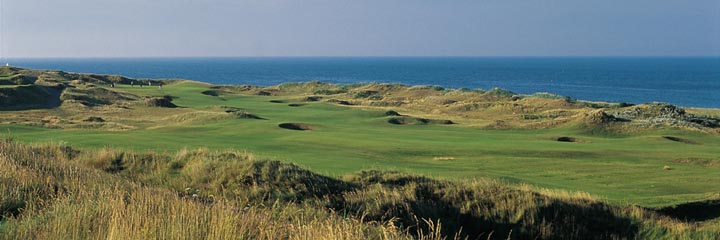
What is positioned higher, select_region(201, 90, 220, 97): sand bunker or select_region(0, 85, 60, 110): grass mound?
→ select_region(0, 85, 60, 110): grass mound

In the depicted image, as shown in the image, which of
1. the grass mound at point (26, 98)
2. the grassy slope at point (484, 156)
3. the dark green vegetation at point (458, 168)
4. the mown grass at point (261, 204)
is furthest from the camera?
the grass mound at point (26, 98)

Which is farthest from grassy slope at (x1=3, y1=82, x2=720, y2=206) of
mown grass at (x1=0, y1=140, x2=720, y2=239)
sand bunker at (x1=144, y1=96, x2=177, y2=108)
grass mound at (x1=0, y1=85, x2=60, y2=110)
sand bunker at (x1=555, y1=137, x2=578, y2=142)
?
sand bunker at (x1=144, y1=96, x2=177, y2=108)

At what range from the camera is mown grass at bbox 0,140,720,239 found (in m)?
5.86

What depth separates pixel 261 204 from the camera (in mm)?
8281

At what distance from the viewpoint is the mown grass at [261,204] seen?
19.2 feet

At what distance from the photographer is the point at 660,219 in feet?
34.1

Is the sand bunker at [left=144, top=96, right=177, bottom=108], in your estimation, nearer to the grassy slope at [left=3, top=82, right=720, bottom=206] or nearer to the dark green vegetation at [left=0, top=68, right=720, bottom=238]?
the dark green vegetation at [left=0, top=68, right=720, bottom=238]

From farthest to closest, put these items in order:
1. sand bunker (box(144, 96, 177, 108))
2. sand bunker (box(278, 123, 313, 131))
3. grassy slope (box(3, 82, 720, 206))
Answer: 1. sand bunker (box(144, 96, 177, 108))
2. sand bunker (box(278, 123, 313, 131))
3. grassy slope (box(3, 82, 720, 206))

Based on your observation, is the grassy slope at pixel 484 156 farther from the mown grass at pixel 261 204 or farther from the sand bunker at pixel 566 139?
the sand bunker at pixel 566 139

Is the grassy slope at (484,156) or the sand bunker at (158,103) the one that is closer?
the grassy slope at (484,156)

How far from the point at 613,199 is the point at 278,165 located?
6356mm

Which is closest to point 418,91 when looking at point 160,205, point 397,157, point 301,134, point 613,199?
point 301,134

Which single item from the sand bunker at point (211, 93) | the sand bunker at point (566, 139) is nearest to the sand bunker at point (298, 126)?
the sand bunker at point (566, 139)

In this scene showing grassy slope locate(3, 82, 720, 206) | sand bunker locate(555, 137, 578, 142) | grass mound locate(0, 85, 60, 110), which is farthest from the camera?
grass mound locate(0, 85, 60, 110)
